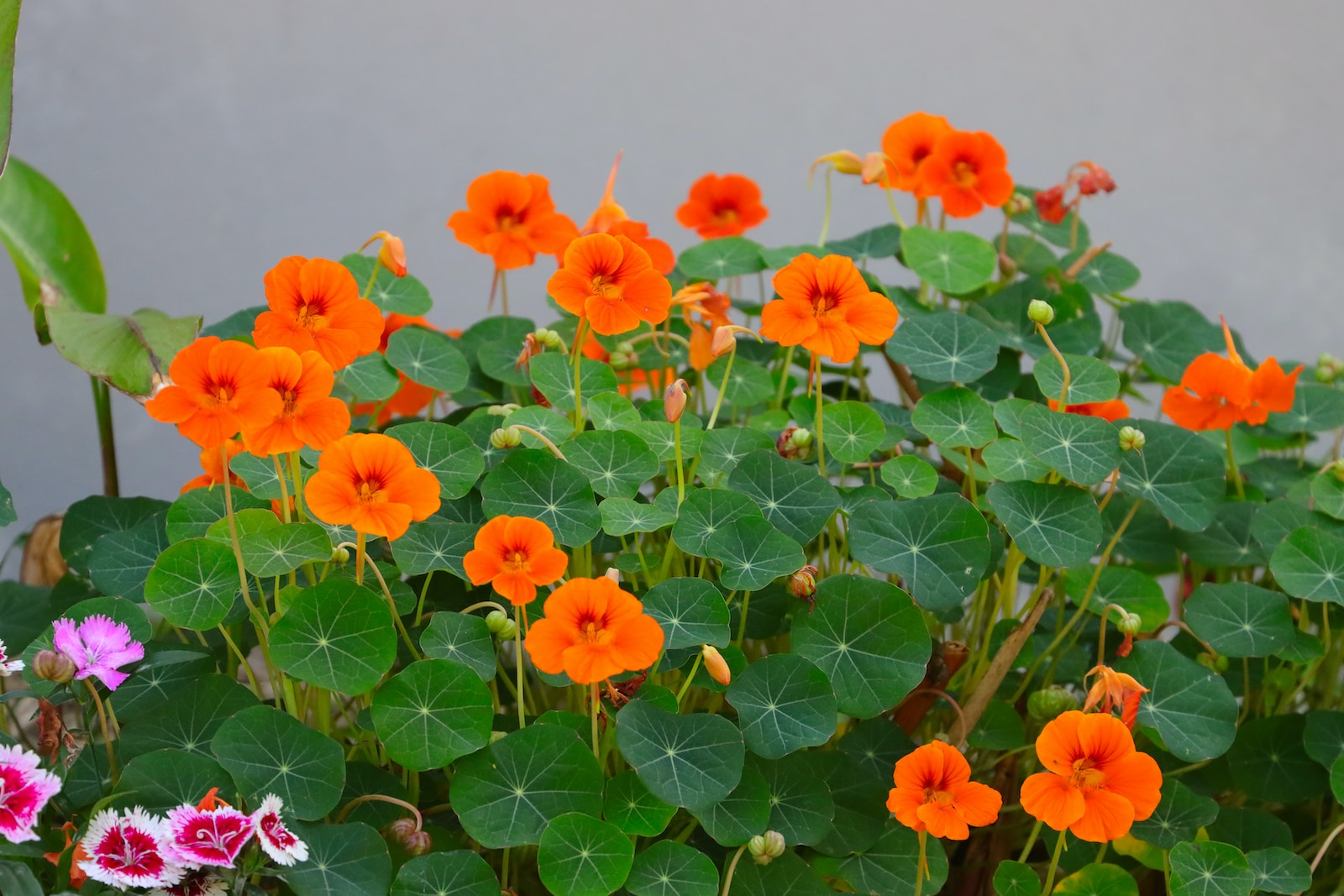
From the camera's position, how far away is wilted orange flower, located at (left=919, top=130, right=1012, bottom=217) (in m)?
1.22

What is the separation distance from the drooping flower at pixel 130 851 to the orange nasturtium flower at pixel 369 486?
22 cm

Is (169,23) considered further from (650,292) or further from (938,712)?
(938,712)

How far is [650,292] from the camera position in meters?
0.87

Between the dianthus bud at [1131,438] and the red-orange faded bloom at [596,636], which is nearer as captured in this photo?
the red-orange faded bloom at [596,636]

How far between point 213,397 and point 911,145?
841 millimetres

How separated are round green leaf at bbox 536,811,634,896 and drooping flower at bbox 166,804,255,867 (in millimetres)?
197

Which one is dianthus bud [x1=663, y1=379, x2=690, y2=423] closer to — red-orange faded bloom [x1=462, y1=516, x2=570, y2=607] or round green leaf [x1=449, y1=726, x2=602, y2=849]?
red-orange faded bloom [x1=462, y1=516, x2=570, y2=607]

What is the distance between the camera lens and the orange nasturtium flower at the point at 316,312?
2.76ft

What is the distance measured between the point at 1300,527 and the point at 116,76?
1951mm

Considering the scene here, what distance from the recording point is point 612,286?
2.85ft

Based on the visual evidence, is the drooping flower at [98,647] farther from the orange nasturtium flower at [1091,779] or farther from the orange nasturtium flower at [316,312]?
the orange nasturtium flower at [1091,779]

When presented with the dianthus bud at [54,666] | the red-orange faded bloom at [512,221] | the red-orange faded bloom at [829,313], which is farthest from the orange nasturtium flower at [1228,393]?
the dianthus bud at [54,666]

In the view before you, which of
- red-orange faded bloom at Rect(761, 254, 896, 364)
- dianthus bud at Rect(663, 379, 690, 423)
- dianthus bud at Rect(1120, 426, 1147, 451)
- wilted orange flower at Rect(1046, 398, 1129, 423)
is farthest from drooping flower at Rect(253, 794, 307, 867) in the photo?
wilted orange flower at Rect(1046, 398, 1129, 423)

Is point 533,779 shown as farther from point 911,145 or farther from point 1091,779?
point 911,145
